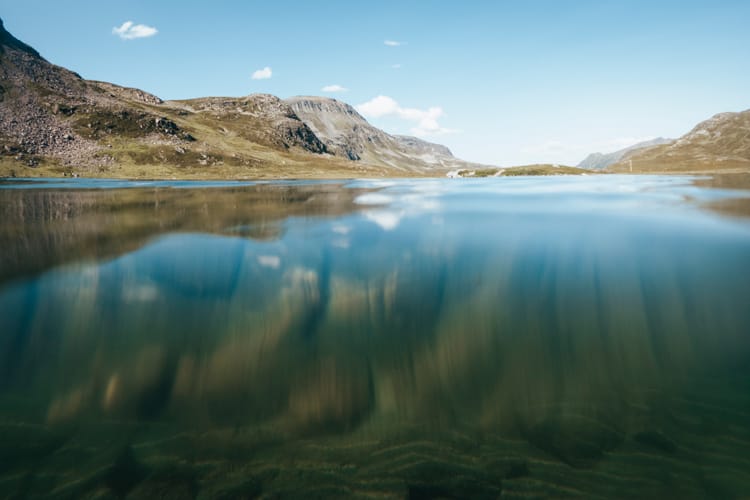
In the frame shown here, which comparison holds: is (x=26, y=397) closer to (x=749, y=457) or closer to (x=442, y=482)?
(x=442, y=482)

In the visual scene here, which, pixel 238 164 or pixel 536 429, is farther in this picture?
pixel 238 164

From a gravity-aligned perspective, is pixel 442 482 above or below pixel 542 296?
below

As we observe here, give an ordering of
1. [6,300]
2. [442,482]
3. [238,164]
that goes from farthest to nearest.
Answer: [238,164], [6,300], [442,482]

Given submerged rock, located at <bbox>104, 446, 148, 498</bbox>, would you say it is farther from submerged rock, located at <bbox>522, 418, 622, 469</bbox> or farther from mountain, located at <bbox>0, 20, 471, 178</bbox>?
mountain, located at <bbox>0, 20, 471, 178</bbox>

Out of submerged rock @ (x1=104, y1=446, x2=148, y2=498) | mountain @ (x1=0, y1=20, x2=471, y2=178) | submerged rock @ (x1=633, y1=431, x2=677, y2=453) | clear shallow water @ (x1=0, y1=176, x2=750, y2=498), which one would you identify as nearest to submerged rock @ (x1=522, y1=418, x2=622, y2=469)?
clear shallow water @ (x1=0, y1=176, x2=750, y2=498)

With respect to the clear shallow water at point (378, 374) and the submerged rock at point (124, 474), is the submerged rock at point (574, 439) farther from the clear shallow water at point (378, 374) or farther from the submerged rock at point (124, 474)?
the submerged rock at point (124, 474)

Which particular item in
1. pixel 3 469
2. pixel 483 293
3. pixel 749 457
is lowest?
pixel 749 457

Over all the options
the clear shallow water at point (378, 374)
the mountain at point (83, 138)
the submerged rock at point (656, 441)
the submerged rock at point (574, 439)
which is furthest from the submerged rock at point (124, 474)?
the mountain at point (83, 138)

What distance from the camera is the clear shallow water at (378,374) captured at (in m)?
6.93

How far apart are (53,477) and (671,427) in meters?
12.0

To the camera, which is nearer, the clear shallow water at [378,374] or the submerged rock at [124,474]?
the submerged rock at [124,474]

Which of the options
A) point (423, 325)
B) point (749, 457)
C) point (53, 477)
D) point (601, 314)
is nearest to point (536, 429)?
point (749, 457)

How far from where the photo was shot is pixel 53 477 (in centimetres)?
679

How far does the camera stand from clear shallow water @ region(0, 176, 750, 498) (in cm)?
693
